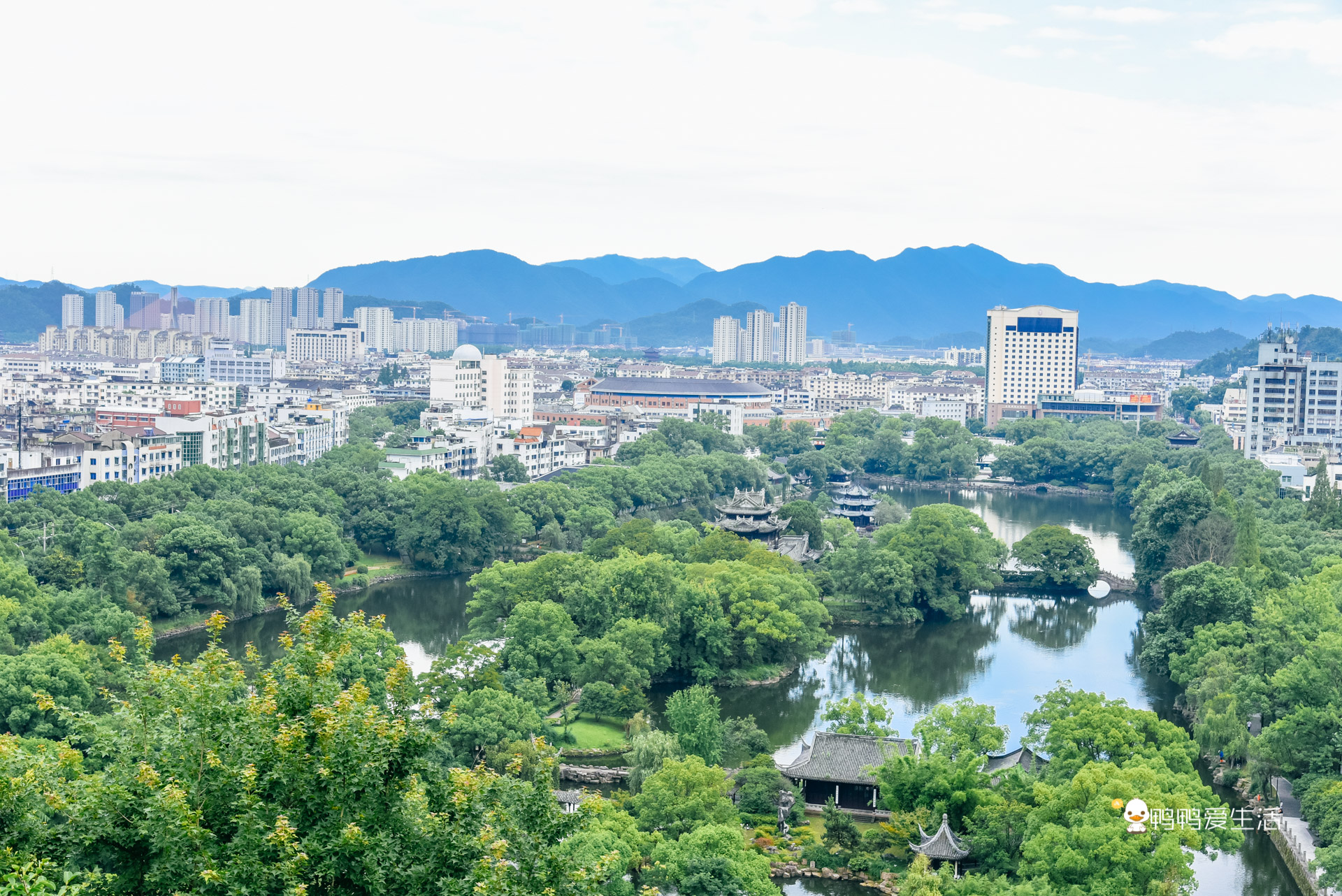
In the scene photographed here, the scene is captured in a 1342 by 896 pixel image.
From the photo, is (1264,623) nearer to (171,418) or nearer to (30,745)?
(30,745)

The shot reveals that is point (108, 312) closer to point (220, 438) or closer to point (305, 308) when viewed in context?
point (305, 308)

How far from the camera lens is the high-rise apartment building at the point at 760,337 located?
13212cm

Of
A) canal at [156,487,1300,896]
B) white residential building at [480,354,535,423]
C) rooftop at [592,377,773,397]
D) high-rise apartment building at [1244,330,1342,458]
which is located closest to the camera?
canal at [156,487,1300,896]

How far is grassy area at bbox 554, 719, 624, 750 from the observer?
15938 mm

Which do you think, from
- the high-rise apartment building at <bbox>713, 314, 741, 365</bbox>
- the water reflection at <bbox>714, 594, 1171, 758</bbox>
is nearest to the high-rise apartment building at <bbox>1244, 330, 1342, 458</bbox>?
the water reflection at <bbox>714, 594, 1171, 758</bbox>

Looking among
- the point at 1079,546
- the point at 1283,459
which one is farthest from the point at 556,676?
the point at 1283,459

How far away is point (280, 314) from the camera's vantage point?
415 feet

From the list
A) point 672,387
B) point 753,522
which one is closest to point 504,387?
point 672,387

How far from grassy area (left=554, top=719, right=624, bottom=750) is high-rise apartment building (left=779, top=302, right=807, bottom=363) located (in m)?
111

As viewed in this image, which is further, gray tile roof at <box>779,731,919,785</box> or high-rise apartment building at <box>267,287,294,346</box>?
high-rise apartment building at <box>267,287,294,346</box>

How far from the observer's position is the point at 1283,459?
36.8 meters

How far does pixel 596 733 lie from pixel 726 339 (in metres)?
118

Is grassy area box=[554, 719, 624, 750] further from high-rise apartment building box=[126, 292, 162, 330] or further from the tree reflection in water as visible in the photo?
high-rise apartment building box=[126, 292, 162, 330]

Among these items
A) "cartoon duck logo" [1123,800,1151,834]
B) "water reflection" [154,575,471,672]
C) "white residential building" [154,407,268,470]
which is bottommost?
"water reflection" [154,575,471,672]
